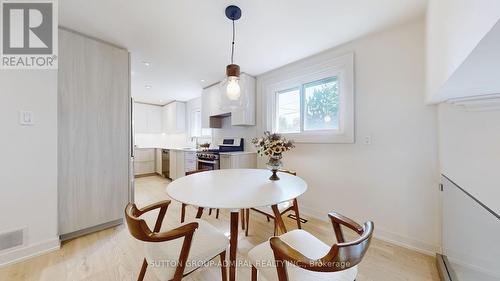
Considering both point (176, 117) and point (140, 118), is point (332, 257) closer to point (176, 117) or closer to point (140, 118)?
point (176, 117)

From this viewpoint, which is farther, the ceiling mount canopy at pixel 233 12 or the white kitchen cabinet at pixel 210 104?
the white kitchen cabinet at pixel 210 104

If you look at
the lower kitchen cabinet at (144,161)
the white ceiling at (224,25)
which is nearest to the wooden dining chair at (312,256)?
the white ceiling at (224,25)

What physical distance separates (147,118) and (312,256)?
5954mm

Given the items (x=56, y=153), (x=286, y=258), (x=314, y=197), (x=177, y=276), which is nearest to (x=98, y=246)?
(x=56, y=153)

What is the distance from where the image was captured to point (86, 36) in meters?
2.02

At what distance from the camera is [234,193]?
1238mm

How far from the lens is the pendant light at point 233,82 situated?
1622 mm

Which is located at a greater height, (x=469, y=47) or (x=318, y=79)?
(x=318, y=79)

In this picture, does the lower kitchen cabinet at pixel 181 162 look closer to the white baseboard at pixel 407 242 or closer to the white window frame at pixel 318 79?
the white window frame at pixel 318 79

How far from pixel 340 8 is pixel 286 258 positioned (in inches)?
77.3

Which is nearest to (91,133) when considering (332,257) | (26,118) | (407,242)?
(26,118)

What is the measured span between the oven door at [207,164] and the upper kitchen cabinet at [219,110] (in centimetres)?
79

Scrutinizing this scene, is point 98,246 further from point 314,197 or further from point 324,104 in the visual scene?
point 324,104

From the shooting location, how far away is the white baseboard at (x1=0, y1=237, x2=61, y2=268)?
154cm
